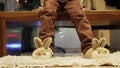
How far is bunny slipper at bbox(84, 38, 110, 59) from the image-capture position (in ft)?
3.43

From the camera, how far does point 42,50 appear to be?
106cm

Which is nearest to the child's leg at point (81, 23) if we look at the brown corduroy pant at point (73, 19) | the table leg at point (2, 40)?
the brown corduroy pant at point (73, 19)

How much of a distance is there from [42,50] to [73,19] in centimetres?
30

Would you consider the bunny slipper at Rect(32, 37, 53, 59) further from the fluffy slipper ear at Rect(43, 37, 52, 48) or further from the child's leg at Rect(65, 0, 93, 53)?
the child's leg at Rect(65, 0, 93, 53)

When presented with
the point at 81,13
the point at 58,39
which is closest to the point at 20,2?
the point at 58,39

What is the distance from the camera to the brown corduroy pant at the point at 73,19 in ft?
3.82

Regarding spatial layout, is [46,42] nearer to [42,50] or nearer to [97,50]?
[42,50]

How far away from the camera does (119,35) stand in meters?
2.51

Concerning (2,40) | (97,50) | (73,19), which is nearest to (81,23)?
(73,19)

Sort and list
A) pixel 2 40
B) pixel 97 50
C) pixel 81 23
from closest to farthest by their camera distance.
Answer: pixel 97 50
pixel 81 23
pixel 2 40

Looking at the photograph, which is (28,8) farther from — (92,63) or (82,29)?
(92,63)

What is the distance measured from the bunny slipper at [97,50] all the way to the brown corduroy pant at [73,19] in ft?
0.18

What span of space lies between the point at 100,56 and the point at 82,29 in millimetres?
210

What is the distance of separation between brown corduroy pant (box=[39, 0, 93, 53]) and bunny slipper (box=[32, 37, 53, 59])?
57 millimetres
